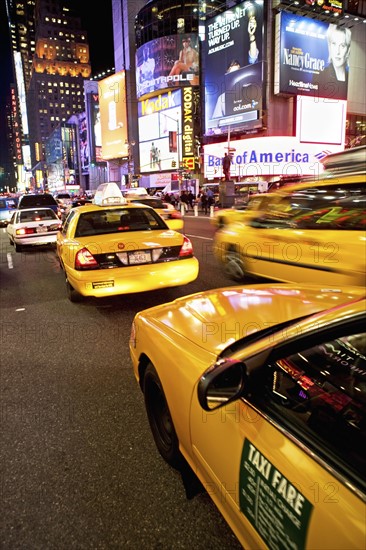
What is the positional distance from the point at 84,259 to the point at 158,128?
6080 cm

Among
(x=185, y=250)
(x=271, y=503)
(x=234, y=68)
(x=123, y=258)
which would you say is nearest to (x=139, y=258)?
(x=123, y=258)

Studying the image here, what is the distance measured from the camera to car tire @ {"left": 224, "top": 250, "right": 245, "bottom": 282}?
729 cm

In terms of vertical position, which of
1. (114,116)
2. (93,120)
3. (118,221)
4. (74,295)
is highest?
(93,120)

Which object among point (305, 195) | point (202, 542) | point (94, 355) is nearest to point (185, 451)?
point (202, 542)

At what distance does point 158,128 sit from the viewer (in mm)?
62219

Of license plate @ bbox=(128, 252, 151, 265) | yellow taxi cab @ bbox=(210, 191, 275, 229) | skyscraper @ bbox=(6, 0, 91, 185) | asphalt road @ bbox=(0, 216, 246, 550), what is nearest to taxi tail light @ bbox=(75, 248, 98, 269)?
license plate @ bbox=(128, 252, 151, 265)

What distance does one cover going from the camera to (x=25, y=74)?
196875mm

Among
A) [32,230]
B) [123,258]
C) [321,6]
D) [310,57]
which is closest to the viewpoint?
[123,258]

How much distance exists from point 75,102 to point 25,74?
51647 mm

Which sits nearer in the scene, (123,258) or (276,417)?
(276,417)

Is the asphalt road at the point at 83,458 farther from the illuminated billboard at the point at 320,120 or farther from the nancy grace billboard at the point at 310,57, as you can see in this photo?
the illuminated billboard at the point at 320,120

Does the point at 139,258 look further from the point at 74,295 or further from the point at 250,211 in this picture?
the point at 250,211

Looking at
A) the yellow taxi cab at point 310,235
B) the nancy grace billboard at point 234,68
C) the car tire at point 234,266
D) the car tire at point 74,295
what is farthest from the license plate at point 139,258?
the nancy grace billboard at point 234,68

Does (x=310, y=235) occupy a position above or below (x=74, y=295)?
above
